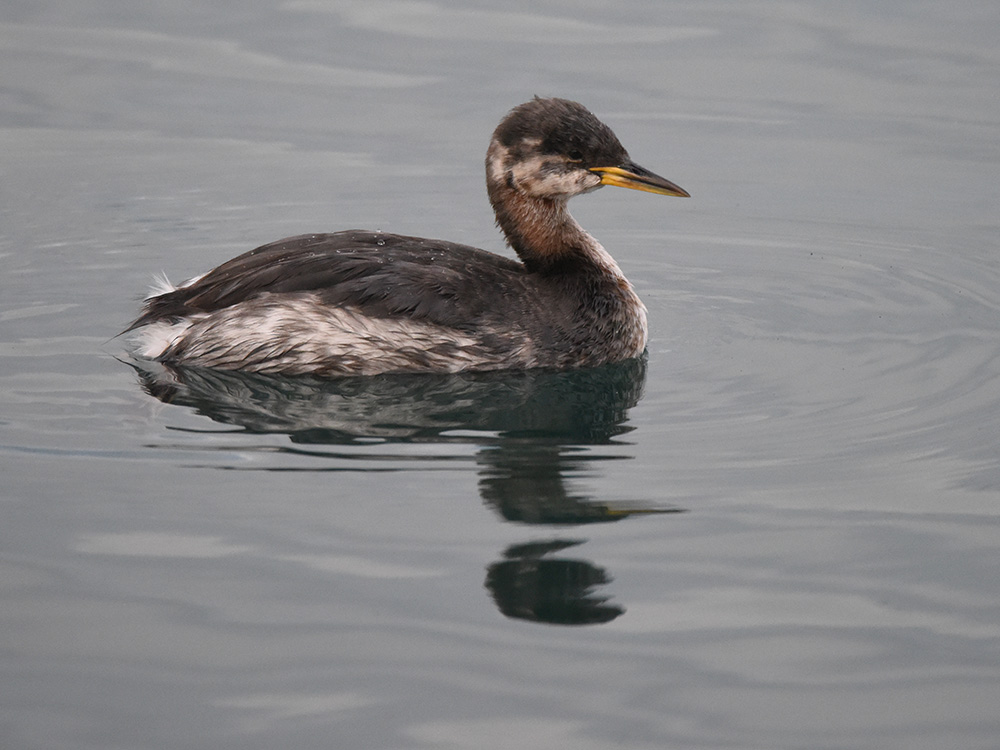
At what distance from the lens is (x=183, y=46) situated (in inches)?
540

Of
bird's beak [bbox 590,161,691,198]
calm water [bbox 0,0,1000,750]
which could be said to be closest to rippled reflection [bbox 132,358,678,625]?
calm water [bbox 0,0,1000,750]

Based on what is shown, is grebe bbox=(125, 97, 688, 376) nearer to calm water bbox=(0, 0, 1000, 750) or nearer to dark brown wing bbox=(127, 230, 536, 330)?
dark brown wing bbox=(127, 230, 536, 330)

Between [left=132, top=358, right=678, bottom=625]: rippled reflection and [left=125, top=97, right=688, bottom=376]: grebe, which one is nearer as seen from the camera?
[left=132, top=358, right=678, bottom=625]: rippled reflection

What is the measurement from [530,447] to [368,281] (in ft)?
4.78

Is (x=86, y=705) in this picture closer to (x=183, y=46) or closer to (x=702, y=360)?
(x=702, y=360)

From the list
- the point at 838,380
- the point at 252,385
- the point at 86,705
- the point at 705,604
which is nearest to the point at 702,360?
the point at 838,380

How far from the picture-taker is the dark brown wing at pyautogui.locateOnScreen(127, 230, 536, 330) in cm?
752

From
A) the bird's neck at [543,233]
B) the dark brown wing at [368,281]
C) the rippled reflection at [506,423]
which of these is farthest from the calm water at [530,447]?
the bird's neck at [543,233]

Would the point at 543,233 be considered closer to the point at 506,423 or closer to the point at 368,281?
the point at 368,281

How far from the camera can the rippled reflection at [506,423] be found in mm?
5293

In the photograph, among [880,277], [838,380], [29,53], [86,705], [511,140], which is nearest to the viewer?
[86,705]

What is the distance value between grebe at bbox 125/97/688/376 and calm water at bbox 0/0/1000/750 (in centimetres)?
21

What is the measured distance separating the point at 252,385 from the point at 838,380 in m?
2.92

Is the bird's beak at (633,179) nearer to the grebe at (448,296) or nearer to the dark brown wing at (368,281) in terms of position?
the grebe at (448,296)
